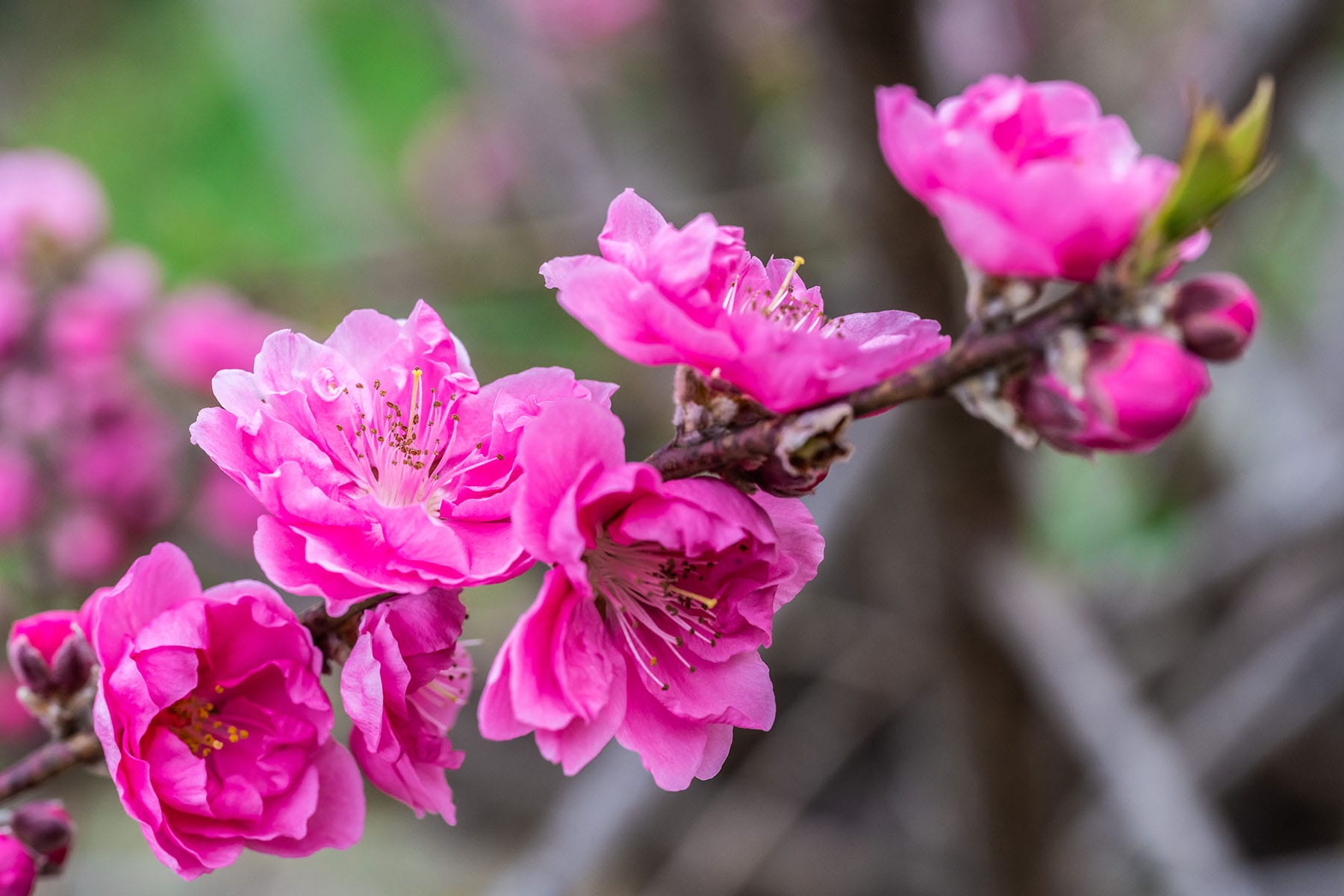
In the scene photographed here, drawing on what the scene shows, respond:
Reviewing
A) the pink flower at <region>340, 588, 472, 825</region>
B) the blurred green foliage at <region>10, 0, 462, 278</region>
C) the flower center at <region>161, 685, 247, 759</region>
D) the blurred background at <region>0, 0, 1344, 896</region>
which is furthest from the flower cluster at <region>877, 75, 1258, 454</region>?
the blurred green foliage at <region>10, 0, 462, 278</region>

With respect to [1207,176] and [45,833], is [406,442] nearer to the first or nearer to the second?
[45,833]

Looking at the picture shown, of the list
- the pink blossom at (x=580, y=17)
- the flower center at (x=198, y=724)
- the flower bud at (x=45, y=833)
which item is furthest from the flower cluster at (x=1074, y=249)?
the pink blossom at (x=580, y=17)

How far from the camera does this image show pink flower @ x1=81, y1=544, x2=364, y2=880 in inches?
20.4

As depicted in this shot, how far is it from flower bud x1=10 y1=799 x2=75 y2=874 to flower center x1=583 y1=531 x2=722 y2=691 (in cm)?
34

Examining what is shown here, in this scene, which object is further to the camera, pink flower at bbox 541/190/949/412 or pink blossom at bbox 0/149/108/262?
pink blossom at bbox 0/149/108/262

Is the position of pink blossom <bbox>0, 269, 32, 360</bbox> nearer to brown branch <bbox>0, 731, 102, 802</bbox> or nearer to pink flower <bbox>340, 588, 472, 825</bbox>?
brown branch <bbox>0, 731, 102, 802</bbox>

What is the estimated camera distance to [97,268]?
1729mm

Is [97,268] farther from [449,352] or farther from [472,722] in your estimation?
[449,352]

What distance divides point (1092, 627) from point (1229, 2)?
41.2 inches

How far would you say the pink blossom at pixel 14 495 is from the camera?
1507 millimetres

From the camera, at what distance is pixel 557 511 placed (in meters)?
0.48

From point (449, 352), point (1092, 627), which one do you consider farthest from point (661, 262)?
point (1092, 627)

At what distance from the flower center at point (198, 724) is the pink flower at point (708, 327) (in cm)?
30

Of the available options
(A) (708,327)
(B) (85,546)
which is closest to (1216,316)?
(A) (708,327)
